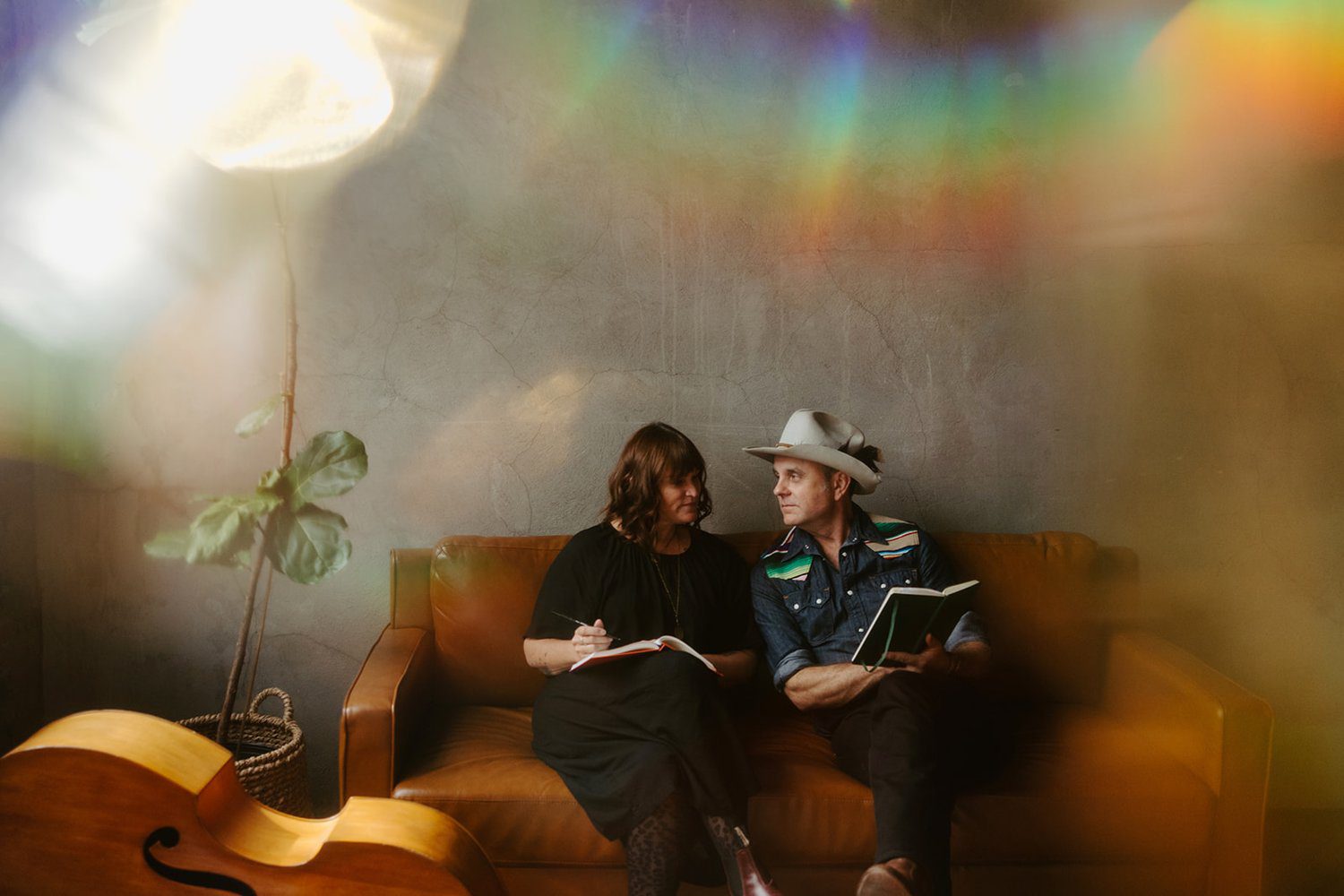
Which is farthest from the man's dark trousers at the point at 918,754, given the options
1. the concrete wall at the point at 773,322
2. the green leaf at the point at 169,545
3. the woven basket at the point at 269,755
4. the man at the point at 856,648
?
the green leaf at the point at 169,545

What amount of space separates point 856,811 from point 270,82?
2.20 meters

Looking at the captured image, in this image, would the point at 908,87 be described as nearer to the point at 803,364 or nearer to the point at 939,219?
the point at 939,219

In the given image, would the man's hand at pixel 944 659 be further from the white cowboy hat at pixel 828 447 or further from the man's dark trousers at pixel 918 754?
the white cowboy hat at pixel 828 447

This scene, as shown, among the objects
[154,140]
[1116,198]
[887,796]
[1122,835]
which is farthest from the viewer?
[1116,198]

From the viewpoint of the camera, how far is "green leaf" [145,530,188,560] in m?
2.00

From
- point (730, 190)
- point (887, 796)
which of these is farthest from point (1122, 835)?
point (730, 190)

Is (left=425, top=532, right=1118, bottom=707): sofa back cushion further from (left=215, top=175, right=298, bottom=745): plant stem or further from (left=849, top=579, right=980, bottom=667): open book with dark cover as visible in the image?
(left=849, top=579, right=980, bottom=667): open book with dark cover

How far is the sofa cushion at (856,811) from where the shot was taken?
1880 millimetres

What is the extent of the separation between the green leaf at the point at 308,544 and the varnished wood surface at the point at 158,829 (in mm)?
1237

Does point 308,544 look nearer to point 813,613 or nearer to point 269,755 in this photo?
point 269,755

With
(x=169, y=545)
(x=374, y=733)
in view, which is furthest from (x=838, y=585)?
(x=169, y=545)

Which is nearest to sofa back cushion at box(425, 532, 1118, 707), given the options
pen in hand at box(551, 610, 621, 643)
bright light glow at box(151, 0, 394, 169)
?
pen in hand at box(551, 610, 621, 643)

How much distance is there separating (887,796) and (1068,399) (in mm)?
1510

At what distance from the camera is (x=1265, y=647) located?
282 centimetres
